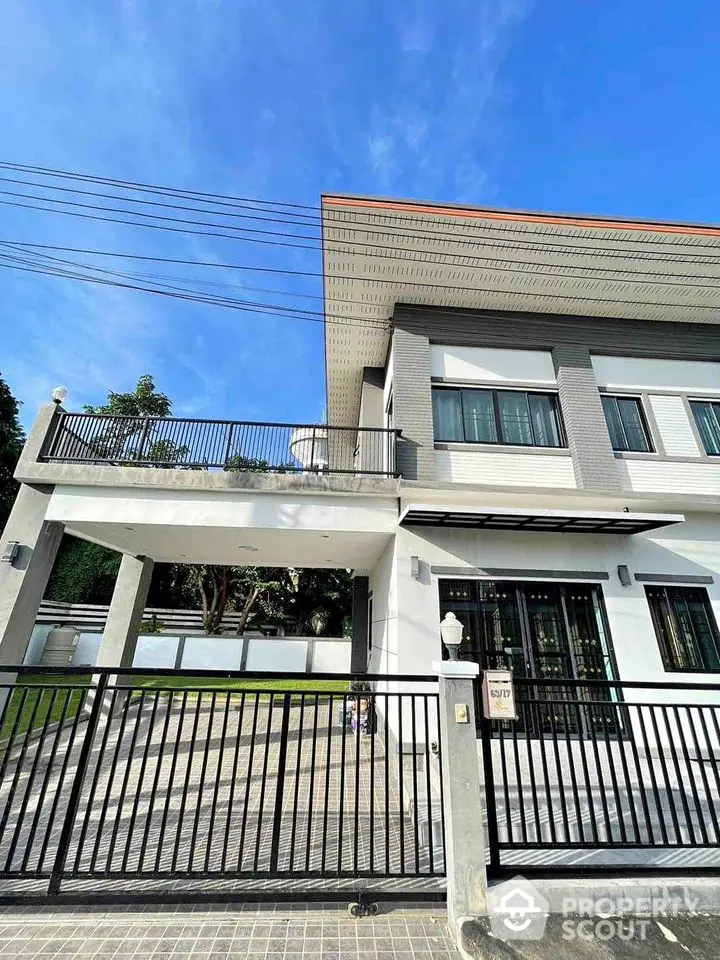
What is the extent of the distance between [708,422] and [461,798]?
26.2 ft

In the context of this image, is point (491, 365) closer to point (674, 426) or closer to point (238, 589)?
point (674, 426)

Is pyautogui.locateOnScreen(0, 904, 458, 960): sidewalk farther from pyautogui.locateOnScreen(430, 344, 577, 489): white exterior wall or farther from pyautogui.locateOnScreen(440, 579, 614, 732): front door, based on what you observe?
pyautogui.locateOnScreen(430, 344, 577, 489): white exterior wall

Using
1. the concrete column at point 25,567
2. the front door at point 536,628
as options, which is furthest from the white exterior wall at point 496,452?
the concrete column at point 25,567

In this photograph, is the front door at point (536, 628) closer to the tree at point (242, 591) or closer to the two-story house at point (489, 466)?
the two-story house at point (489, 466)

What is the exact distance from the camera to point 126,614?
8.30 meters

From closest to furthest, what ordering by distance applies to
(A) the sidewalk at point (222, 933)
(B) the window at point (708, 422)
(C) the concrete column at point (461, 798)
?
(A) the sidewalk at point (222, 933) < (C) the concrete column at point (461, 798) < (B) the window at point (708, 422)

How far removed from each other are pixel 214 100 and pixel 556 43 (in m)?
5.46

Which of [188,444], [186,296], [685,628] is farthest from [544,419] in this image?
[186,296]

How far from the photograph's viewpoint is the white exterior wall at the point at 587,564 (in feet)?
19.6

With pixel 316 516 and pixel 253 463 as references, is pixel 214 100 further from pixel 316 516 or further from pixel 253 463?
pixel 316 516

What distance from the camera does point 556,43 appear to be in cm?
668

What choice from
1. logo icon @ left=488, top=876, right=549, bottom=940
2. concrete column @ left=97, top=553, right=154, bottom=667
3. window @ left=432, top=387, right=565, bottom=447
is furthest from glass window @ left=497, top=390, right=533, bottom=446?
concrete column @ left=97, top=553, right=154, bottom=667

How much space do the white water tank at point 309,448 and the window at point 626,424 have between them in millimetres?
4941

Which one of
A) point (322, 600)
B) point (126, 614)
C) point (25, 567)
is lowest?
→ point (126, 614)
